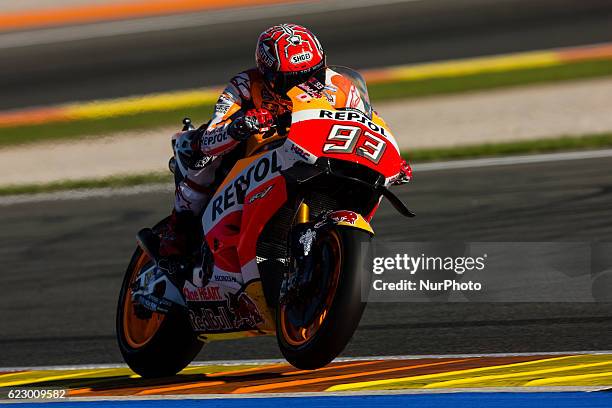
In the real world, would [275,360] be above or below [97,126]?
below

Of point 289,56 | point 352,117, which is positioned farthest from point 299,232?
point 289,56

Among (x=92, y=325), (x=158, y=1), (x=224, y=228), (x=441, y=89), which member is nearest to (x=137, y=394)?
(x=224, y=228)

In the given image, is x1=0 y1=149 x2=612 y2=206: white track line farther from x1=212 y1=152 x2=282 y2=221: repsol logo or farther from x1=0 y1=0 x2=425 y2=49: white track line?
x1=0 y1=0 x2=425 y2=49: white track line

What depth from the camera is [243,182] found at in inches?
240

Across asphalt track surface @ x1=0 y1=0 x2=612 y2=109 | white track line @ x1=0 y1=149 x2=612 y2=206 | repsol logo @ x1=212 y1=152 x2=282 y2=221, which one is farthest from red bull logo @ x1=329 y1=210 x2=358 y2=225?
asphalt track surface @ x1=0 y1=0 x2=612 y2=109

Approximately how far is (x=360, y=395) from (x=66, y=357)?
264 centimetres

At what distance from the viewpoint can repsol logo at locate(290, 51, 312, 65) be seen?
6.05 metres

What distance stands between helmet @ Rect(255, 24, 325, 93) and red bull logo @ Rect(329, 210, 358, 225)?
0.81m

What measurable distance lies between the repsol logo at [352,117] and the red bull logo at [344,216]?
1.36 ft

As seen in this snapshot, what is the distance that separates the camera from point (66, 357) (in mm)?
7559

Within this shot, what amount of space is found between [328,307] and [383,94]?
30.9 ft

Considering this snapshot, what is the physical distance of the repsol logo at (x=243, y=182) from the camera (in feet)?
19.3
